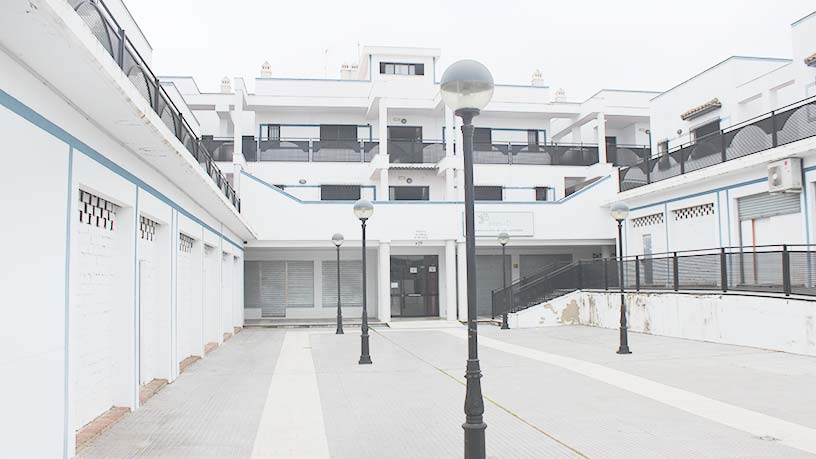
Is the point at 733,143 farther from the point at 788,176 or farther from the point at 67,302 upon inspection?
the point at 67,302

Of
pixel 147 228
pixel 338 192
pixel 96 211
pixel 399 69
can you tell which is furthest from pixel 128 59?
pixel 399 69

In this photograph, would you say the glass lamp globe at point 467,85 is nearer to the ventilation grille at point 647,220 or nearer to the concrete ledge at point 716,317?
the concrete ledge at point 716,317

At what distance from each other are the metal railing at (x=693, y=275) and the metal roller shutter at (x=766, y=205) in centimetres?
89

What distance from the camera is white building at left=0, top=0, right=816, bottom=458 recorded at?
5430 millimetres

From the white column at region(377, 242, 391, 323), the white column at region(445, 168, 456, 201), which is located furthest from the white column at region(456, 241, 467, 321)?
the white column at region(445, 168, 456, 201)

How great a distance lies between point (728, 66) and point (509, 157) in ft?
33.3

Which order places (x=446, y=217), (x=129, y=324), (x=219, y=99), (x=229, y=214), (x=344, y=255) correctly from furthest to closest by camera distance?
(x=219, y=99) < (x=344, y=255) < (x=446, y=217) < (x=229, y=214) < (x=129, y=324)

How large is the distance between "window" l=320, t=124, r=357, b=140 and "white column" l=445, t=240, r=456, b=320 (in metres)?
9.29

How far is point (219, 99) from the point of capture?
33.3m

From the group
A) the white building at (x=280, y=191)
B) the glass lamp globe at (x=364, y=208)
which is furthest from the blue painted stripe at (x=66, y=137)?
the glass lamp globe at (x=364, y=208)

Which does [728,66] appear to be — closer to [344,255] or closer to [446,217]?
[446,217]

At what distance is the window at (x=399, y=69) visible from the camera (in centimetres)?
3397

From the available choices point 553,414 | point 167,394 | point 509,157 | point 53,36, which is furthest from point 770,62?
point 53,36

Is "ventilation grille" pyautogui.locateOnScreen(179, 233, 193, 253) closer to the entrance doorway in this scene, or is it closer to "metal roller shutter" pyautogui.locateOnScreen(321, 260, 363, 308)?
"metal roller shutter" pyautogui.locateOnScreen(321, 260, 363, 308)
